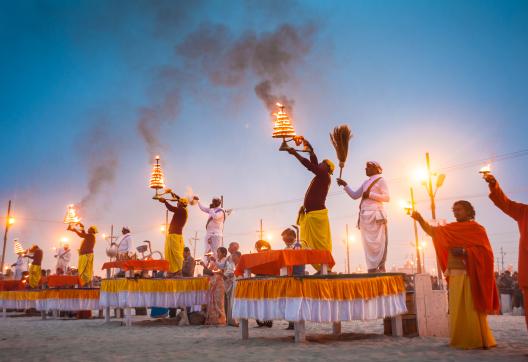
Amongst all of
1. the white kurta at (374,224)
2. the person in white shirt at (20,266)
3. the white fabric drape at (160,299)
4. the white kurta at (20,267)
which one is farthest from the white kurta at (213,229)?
the white kurta at (20,267)

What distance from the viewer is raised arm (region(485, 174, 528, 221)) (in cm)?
687

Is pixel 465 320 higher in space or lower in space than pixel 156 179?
lower

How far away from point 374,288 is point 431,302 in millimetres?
1668

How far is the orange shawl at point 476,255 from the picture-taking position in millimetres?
7184

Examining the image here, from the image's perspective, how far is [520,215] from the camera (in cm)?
685

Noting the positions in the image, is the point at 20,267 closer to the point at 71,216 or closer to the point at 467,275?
the point at 71,216

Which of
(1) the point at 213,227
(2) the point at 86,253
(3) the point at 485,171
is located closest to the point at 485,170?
(3) the point at 485,171

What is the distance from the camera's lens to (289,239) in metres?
9.95

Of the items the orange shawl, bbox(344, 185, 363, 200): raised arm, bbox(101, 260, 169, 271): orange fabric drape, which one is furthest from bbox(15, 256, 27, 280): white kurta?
the orange shawl

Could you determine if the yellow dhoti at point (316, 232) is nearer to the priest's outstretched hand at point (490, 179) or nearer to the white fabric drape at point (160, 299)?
the priest's outstretched hand at point (490, 179)

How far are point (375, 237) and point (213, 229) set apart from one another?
6314 millimetres

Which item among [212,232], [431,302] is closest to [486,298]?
[431,302]

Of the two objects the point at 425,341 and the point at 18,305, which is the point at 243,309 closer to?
the point at 425,341

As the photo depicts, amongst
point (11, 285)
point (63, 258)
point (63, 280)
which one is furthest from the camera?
point (63, 258)
